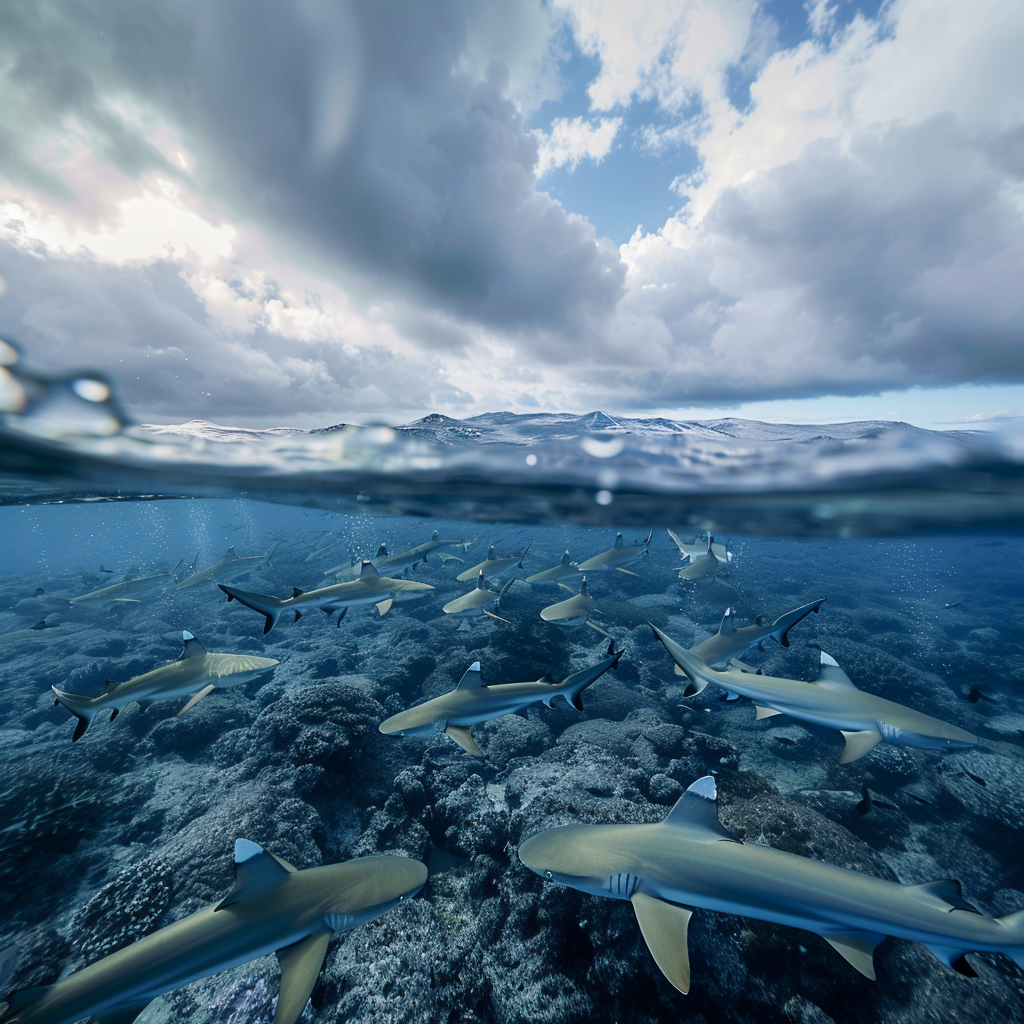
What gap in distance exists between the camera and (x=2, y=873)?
5.91 metres

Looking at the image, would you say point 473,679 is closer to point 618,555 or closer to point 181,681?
point 181,681

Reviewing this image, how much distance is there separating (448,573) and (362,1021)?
22.5 metres

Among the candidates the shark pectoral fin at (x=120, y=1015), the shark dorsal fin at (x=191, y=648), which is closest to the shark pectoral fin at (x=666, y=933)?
the shark pectoral fin at (x=120, y=1015)

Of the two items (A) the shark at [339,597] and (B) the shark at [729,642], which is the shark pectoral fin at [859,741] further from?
(A) the shark at [339,597]

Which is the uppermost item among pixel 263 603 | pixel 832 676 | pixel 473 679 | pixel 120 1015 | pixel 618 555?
pixel 263 603

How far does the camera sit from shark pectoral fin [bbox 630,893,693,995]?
116 inches

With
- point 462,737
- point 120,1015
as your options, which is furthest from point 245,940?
point 462,737

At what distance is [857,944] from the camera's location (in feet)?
10.1

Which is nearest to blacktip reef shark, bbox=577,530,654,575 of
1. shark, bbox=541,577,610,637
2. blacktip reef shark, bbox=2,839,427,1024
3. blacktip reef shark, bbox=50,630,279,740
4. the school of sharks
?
the school of sharks

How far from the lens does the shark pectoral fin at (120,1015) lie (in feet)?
9.09

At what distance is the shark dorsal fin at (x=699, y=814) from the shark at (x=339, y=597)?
5765 millimetres

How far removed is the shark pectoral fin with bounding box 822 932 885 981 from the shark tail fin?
2.63ft

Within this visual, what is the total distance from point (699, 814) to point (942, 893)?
1695 millimetres

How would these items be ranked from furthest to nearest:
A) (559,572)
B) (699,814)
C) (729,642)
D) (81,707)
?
(559,572), (729,642), (81,707), (699,814)
